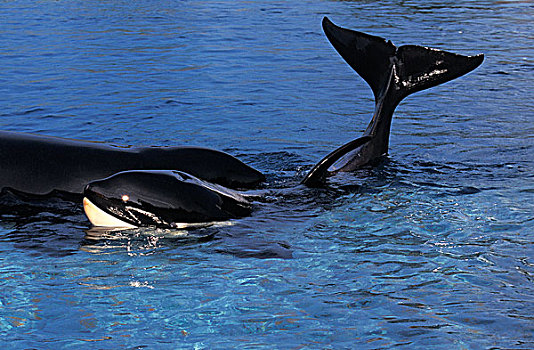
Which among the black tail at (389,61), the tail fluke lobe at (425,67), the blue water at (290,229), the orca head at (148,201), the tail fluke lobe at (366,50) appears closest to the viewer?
the blue water at (290,229)

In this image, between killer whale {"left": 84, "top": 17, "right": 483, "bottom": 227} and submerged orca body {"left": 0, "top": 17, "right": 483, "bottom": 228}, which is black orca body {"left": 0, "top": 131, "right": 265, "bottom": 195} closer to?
submerged orca body {"left": 0, "top": 17, "right": 483, "bottom": 228}

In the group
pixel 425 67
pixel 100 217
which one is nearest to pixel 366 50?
pixel 425 67

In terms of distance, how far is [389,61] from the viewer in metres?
5.96

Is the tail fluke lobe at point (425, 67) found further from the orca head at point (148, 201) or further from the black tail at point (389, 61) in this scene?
the orca head at point (148, 201)

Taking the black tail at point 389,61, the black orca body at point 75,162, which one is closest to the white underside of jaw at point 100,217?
the black orca body at point 75,162

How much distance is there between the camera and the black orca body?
197 inches

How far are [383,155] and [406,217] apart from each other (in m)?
1.32

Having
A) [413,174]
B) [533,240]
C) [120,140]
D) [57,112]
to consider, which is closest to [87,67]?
[57,112]

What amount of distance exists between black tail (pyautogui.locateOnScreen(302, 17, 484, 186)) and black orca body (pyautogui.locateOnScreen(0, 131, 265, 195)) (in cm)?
100

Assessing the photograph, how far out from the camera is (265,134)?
7.63m

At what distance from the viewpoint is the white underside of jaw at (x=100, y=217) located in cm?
434

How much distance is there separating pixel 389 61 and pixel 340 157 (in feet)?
3.38

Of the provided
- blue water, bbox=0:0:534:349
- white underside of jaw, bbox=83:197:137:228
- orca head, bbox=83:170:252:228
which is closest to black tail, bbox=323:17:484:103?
blue water, bbox=0:0:534:349

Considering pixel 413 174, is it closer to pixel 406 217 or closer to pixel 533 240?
pixel 406 217
